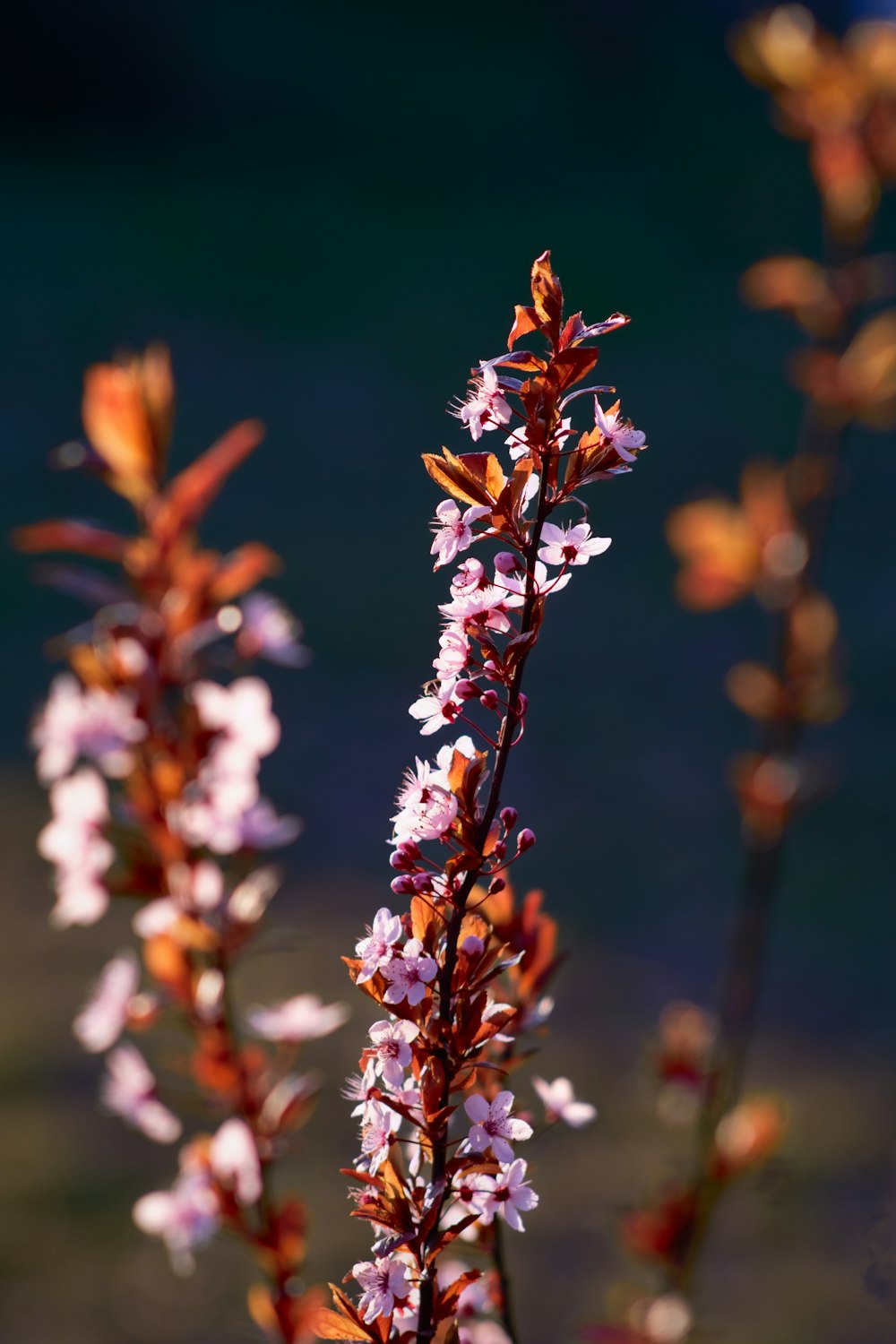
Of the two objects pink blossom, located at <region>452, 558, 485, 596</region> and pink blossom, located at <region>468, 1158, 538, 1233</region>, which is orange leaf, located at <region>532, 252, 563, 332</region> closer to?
pink blossom, located at <region>452, 558, 485, 596</region>

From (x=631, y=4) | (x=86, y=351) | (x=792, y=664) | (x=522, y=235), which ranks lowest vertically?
(x=792, y=664)

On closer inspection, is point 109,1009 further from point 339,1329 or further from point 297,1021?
point 339,1329

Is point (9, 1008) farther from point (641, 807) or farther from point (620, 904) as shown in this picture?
point (641, 807)

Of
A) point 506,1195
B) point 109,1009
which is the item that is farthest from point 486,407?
A: point 109,1009

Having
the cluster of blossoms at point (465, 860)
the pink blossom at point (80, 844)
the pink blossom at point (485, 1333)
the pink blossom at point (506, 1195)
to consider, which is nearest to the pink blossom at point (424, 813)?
the cluster of blossoms at point (465, 860)

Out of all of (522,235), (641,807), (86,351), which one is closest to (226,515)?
(86,351)

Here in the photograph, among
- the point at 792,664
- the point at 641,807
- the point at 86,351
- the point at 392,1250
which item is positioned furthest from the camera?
the point at 86,351

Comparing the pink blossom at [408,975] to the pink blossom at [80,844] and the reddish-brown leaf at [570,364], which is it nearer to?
the reddish-brown leaf at [570,364]
